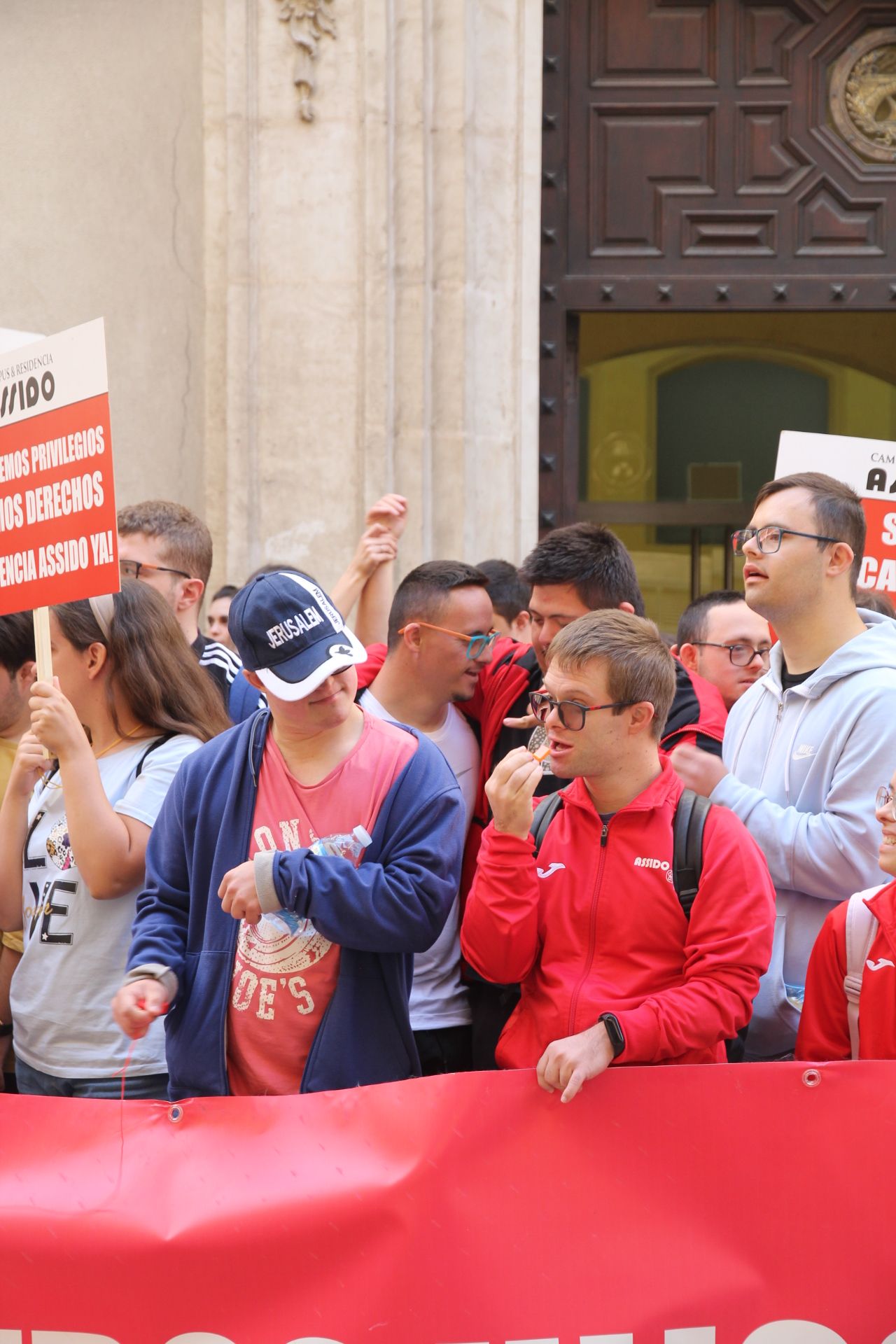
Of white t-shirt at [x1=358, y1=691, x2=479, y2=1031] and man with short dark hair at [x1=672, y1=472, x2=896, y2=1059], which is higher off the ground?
man with short dark hair at [x1=672, y1=472, x2=896, y2=1059]

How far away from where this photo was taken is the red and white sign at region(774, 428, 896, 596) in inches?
185

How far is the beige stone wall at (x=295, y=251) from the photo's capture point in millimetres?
7359

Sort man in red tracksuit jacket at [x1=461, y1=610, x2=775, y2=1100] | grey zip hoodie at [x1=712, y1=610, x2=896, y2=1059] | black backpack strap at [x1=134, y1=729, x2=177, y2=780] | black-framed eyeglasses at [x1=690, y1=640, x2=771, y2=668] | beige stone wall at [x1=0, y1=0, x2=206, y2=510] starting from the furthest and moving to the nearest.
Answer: beige stone wall at [x1=0, y1=0, x2=206, y2=510], black-framed eyeglasses at [x1=690, y1=640, x2=771, y2=668], black backpack strap at [x1=134, y1=729, x2=177, y2=780], grey zip hoodie at [x1=712, y1=610, x2=896, y2=1059], man in red tracksuit jacket at [x1=461, y1=610, x2=775, y2=1100]

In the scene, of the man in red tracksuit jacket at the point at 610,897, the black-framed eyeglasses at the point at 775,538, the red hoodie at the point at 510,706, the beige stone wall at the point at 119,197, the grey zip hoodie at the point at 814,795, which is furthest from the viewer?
the beige stone wall at the point at 119,197

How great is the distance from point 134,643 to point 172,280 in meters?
4.85

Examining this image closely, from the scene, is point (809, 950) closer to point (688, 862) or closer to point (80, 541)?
point (688, 862)

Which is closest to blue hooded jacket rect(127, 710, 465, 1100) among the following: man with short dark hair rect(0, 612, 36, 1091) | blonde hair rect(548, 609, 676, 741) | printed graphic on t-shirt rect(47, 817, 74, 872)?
printed graphic on t-shirt rect(47, 817, 74, 872)

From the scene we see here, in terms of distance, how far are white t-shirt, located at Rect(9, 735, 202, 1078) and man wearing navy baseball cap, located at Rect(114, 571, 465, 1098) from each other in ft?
0.66

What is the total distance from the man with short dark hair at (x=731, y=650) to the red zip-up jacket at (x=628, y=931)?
1.72 meters

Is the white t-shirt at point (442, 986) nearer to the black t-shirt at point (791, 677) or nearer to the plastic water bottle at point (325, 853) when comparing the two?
the plastic water bottle at point (325, 853)

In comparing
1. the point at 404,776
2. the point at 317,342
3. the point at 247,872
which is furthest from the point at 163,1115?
the point at 317,342

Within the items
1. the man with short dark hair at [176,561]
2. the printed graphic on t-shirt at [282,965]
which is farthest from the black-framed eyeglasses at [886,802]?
the man with short dark hair at [176,561]

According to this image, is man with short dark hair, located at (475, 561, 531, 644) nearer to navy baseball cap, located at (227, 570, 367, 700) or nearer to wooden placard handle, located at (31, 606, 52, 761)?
wooden placard handle, located at (31, 606, 52, 761)

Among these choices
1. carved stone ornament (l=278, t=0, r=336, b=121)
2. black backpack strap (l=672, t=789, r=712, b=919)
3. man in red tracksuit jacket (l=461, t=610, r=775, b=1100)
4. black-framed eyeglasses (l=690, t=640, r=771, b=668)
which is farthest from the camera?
carved stone ornament (l=278, t=0, r=336, b=121)
